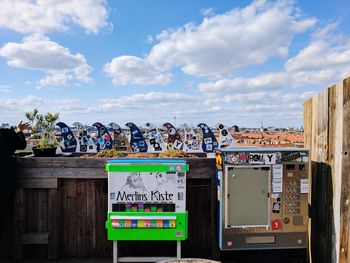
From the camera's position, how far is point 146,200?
363cm

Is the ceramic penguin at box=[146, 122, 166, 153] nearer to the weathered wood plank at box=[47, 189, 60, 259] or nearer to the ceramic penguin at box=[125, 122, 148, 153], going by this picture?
the ceramic penguin at box=[125, 122, 148, 153]

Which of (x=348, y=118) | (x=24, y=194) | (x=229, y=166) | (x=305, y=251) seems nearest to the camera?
(x=348, y=118)

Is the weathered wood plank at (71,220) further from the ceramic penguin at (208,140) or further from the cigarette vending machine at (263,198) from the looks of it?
the ceramic penguin at (208,140)

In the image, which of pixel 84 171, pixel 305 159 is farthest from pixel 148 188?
pixel 305 159

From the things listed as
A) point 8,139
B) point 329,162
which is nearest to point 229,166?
point 329,162

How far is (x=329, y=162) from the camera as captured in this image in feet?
11.4

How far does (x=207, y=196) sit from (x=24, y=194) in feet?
8.45

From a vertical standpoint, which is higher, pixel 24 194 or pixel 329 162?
pixel 329 162

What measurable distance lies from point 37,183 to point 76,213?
0.68 meters

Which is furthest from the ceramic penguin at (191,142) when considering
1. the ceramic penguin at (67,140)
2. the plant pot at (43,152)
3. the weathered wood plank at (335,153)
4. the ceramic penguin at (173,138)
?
the weathered wood plank at (335,153)

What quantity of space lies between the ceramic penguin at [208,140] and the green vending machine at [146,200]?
4911 millimetres

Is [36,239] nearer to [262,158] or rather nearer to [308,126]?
[262,158]

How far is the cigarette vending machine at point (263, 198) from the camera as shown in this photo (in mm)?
3475

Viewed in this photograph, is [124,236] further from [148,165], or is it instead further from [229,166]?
[229,166]
